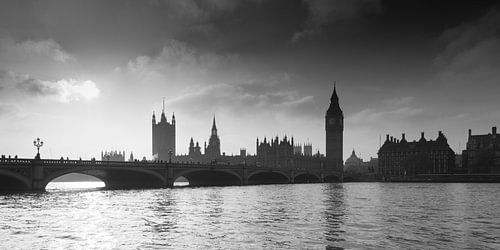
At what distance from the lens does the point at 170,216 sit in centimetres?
3528

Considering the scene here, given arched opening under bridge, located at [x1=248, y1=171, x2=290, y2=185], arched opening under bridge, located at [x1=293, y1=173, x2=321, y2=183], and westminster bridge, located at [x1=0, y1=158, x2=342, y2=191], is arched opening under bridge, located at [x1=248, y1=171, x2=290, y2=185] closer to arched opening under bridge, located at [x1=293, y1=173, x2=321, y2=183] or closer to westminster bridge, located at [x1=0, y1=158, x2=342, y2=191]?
westminster bridge, located at [x1=0, y1=158, x2=342, y2=191]

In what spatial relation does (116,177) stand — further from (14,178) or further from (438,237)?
(438,237)

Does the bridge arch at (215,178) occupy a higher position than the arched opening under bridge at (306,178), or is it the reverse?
the bridge arch at (215,178)

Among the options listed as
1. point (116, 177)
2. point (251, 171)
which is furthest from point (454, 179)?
point (116, 177)

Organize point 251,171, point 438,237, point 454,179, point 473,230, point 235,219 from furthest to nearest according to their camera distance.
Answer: point 454,179
point 251,171
point 235,219
point 473,230
point 438,237

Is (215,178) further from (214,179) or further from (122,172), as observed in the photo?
(122,172)

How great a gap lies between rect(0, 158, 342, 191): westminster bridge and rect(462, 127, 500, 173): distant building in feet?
196

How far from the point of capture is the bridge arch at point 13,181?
59.9 metres

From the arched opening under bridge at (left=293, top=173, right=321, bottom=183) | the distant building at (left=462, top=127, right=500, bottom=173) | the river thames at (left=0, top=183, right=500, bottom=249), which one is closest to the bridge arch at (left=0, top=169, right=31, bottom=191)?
the river thames at (left=0, top=183, right=500, bottom=249)

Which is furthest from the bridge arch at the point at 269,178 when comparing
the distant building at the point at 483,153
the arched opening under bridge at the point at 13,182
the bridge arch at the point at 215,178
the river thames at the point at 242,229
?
the river thames at the point at 242,229

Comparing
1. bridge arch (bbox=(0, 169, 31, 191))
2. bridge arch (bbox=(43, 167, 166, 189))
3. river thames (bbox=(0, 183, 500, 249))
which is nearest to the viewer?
river thames (bbox=(0, 183, 500, 249))

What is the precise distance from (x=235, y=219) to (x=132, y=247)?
1258 cm

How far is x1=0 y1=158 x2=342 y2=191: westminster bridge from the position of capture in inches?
2491

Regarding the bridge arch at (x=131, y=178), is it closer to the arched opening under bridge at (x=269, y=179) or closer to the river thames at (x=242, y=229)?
the river thames at (x=242, y=229)
